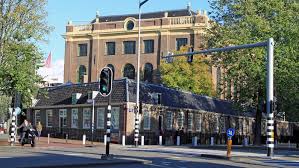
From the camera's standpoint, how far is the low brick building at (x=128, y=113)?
48.3 metres

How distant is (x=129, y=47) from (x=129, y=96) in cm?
4426

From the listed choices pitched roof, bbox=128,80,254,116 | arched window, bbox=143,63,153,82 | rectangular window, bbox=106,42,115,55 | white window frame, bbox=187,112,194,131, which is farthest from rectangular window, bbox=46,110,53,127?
rectangular window, bbox=106,42,115,55

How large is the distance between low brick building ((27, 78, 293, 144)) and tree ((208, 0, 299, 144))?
752 centimetres

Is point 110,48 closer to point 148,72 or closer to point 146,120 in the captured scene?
point 148,72

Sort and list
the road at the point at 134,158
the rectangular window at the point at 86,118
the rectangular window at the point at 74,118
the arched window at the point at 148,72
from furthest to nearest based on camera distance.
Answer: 1. the arched window at the point at 148,72
2. the rectangular window at the point at 74,118
3. the rectangular window at the point at 86,118
4. the road at the point at 134,158

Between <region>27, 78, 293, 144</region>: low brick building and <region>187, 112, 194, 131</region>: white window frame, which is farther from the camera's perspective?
<region>187, 112, 194, 131</region>: white window frame

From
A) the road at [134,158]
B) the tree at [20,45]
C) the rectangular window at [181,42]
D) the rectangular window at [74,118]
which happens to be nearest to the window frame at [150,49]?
the rectangular window at [181,42]

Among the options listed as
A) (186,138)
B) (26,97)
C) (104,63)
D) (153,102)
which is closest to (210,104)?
(186,138)

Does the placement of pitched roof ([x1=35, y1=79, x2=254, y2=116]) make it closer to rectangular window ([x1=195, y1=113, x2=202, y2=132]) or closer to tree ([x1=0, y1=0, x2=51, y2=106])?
rectangular window ([x1=195, y1=113, x2=202, y2=132])

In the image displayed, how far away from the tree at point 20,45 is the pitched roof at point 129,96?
36.5ft

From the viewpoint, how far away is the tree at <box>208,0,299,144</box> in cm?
4216

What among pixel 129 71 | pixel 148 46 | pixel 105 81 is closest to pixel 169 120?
pixel 105 81

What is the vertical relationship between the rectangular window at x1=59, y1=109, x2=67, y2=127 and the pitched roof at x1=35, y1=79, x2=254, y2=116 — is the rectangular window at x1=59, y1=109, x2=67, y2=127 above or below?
below

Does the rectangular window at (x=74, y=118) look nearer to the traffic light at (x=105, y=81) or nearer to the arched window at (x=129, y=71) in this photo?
the traffic light at (x=105, y=81)
